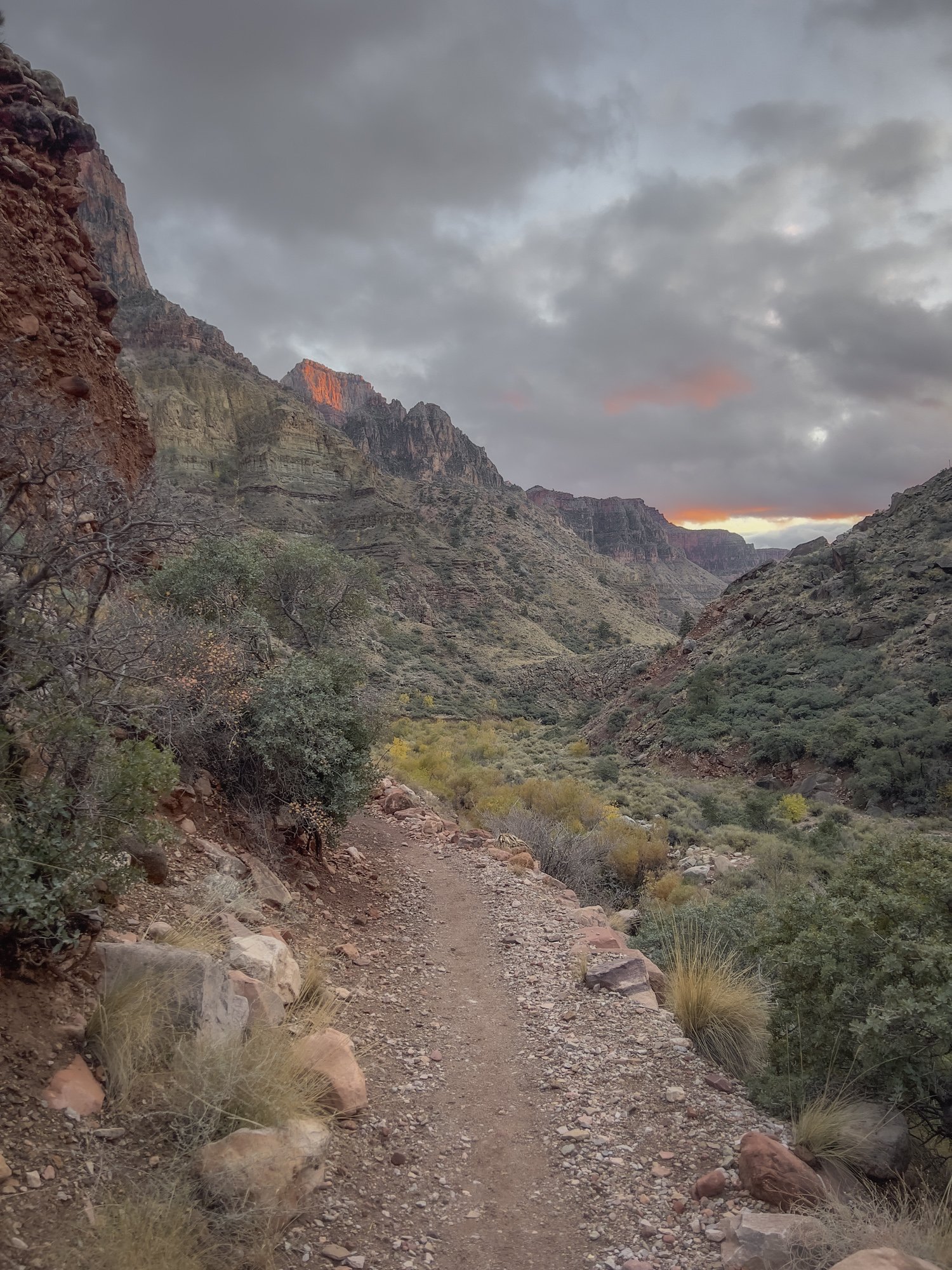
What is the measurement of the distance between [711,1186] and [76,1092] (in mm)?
3205

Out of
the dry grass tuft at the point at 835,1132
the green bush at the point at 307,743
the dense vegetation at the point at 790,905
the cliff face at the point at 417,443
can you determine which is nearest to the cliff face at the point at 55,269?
the green bush at the point at 307,743

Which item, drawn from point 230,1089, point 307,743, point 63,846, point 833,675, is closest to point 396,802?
point 307,743

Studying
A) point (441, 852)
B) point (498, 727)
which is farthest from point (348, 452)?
point (441, 852)

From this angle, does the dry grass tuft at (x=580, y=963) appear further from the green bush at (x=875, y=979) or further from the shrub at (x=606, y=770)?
the shrub at (x=606, y=770)

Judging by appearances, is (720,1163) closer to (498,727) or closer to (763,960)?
(763,960)

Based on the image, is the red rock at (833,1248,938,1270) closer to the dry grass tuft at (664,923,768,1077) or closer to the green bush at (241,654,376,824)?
the dry grass tuft at (664,923,768,1077)

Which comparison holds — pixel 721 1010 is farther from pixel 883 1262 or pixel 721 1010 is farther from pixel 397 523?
pixel 397 523

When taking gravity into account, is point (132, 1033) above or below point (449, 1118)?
above

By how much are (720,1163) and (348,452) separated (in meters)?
87.9

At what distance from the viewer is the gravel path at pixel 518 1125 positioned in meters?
3.26

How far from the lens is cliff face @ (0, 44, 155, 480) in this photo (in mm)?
9664

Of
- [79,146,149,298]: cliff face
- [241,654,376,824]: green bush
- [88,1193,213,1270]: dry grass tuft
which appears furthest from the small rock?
[79,146,149,298]: cliff face

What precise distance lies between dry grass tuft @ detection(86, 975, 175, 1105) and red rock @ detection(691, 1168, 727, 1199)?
287 centimetres

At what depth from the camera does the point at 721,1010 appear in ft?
17.2
